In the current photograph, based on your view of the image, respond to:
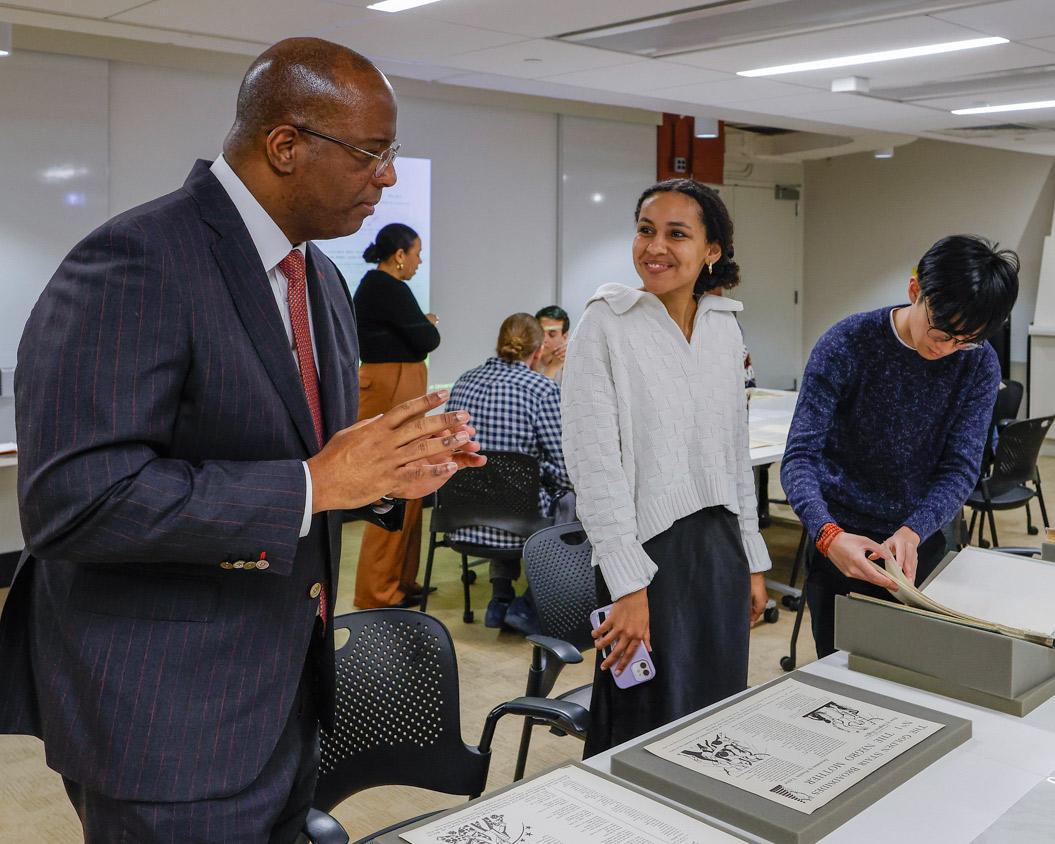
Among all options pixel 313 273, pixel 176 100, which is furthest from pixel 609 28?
pixel 313 273

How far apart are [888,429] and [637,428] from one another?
0.58 metres

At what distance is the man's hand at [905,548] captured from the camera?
6.82 feet

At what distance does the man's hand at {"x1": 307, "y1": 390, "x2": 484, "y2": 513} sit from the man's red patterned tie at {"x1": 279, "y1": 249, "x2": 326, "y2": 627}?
169mm

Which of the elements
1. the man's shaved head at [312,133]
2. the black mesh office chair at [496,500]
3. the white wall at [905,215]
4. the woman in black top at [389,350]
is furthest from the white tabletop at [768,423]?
the white wall at [905,215]

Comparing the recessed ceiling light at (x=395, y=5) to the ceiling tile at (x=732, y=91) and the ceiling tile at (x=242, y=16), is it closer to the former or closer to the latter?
the ceiling tile at (x=242, y=16)

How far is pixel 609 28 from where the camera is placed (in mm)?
4551

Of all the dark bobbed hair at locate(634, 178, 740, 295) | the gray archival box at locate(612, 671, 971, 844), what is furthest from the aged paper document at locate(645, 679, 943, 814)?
the dark bobbed hair at locate(634, 178, 740, 295)

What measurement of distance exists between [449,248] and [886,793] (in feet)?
21.4

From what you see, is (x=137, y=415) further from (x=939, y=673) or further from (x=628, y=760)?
(x=939, y=673)

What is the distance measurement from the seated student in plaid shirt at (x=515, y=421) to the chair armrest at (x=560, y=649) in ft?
6.29

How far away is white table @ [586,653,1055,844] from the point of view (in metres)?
1.23

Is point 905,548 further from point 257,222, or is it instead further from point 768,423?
point 768,423

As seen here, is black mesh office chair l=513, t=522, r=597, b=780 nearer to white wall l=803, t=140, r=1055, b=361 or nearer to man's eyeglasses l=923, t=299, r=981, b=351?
man's eyeglasses l=923, t=299, r=981, b=351

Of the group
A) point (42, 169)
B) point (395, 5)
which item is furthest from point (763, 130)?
point (42, 169)
